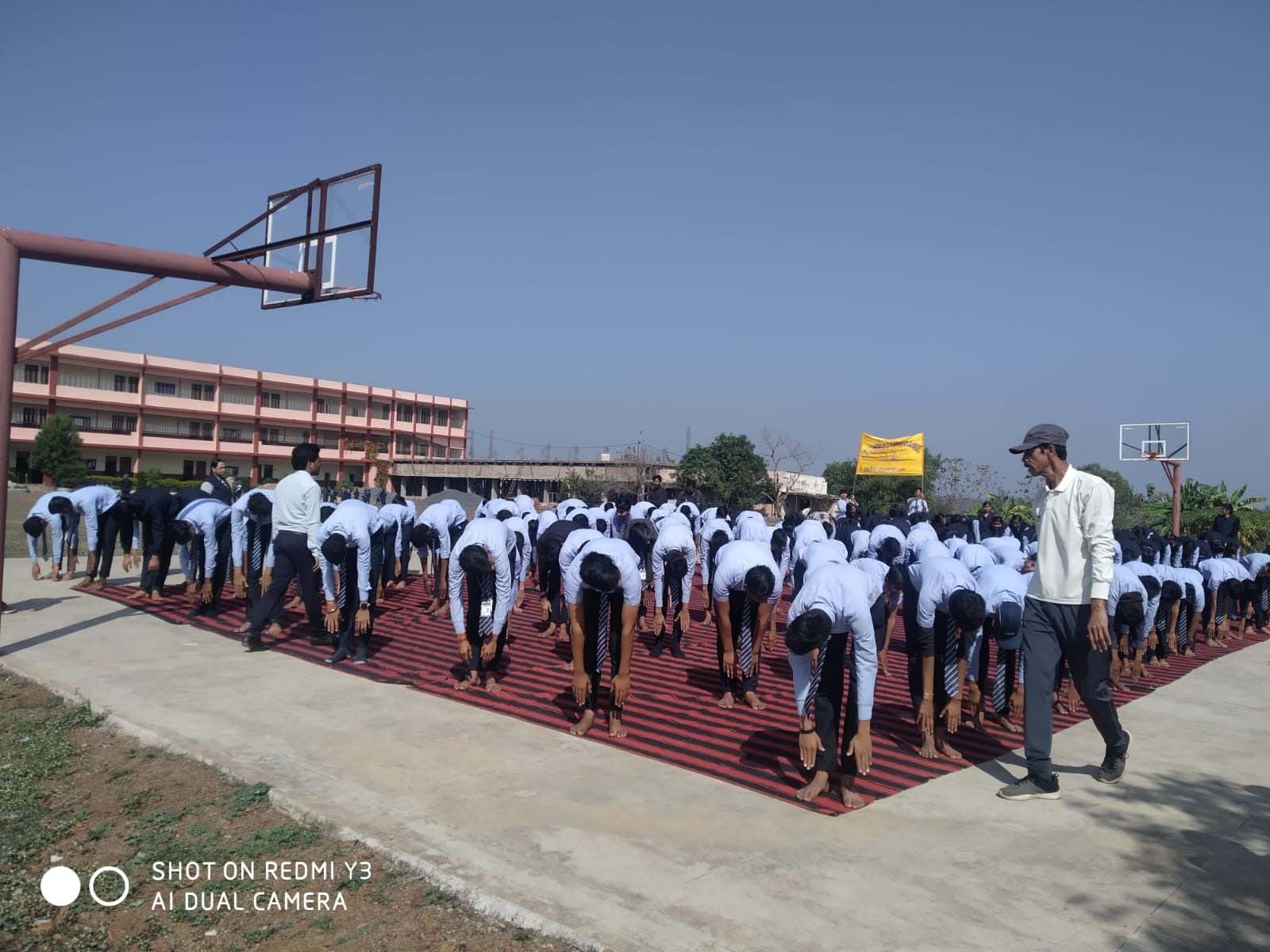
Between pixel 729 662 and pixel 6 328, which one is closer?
pixel 729 662

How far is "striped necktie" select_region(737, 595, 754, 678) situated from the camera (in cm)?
670

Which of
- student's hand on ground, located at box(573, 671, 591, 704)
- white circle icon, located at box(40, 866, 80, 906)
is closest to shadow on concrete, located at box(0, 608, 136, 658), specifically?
white circle icon, located at box(40, 866, 80, 906)

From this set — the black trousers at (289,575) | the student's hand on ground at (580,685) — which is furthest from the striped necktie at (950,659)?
the black trousers at (289,575)

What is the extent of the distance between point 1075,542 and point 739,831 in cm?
256

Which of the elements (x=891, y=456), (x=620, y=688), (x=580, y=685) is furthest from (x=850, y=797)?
(x=891, y=456)

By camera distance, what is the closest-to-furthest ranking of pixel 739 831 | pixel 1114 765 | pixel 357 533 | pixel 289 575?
pixel 739 831 < pixel 1114 765 < pixel 357 533 < pixel 289 575

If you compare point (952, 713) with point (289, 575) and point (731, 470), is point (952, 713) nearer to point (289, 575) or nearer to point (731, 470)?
point (289, 575)

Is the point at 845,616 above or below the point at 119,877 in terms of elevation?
above

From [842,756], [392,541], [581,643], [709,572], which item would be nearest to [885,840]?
[842,756]

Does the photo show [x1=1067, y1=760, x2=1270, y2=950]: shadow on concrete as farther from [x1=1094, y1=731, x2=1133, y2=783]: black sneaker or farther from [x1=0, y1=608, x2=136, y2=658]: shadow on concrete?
[x1=0, y1=608, x2=136, y2=658]: shadow on concrete

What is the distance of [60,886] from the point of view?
3.51 metres

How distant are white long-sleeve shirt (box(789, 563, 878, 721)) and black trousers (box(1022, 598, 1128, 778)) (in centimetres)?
113

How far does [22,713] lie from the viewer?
5.88 m

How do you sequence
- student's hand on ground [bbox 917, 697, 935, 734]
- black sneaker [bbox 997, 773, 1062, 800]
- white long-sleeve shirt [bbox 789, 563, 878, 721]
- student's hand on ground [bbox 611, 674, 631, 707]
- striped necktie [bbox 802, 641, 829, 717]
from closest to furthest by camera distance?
white long-sleeve shirt [bbox 789, 563, 878, 721]
striped necktie [bbox 802, 641, 829, 717]
black sneaker [bbox 997, 773, 1062, 800]
student's hand on ground [bbox 917, 697, 935, 734]
student's hand on ground [bbox 611, 674, 631, 707]
